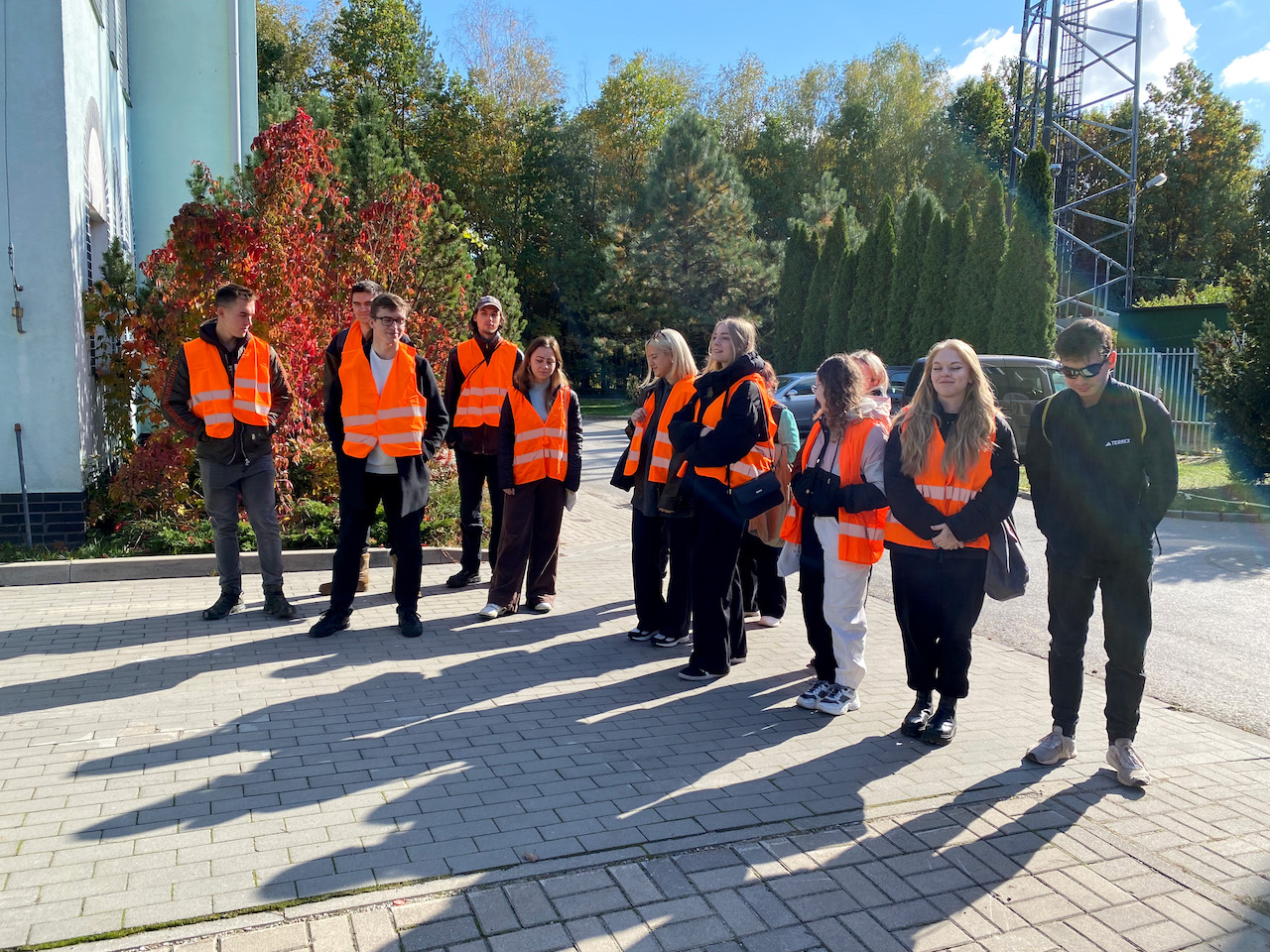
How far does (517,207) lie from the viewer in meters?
42.4

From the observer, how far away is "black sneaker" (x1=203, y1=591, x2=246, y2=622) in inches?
265

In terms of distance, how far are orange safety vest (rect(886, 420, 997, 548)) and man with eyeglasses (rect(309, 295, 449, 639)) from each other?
3.18m

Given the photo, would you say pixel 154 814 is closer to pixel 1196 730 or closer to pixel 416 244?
pixel 1196 730

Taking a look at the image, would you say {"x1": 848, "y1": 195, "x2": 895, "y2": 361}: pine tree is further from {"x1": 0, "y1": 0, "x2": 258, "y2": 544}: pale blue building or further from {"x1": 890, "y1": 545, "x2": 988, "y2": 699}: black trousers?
{"x1": 890, "y1": 545, "x2": 988, "y2": 699}: black trousers

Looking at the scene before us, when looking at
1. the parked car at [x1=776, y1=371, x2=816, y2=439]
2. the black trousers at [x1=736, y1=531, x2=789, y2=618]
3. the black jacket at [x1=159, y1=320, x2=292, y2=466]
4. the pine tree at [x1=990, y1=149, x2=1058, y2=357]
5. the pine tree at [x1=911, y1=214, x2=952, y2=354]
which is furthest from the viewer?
the pine tree at [x1=911, y1=214, x2=952, y2=354]

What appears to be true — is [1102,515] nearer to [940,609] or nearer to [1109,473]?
[1109,473]

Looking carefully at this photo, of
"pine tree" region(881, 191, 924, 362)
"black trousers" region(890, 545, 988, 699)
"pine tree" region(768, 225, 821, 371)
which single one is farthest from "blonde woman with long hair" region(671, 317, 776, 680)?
"pine tree" region(768, 225, 821, 371)

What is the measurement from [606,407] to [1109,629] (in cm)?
3273

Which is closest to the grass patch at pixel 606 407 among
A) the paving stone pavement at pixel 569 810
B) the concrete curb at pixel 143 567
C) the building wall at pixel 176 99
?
the building wall at pixel 176 99

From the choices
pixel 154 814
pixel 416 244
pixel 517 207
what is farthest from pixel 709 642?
pixel 517 207

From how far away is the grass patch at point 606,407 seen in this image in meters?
33.8

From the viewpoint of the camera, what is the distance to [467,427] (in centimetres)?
780

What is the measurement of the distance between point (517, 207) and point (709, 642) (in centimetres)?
3905

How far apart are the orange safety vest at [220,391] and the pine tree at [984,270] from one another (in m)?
21.1
